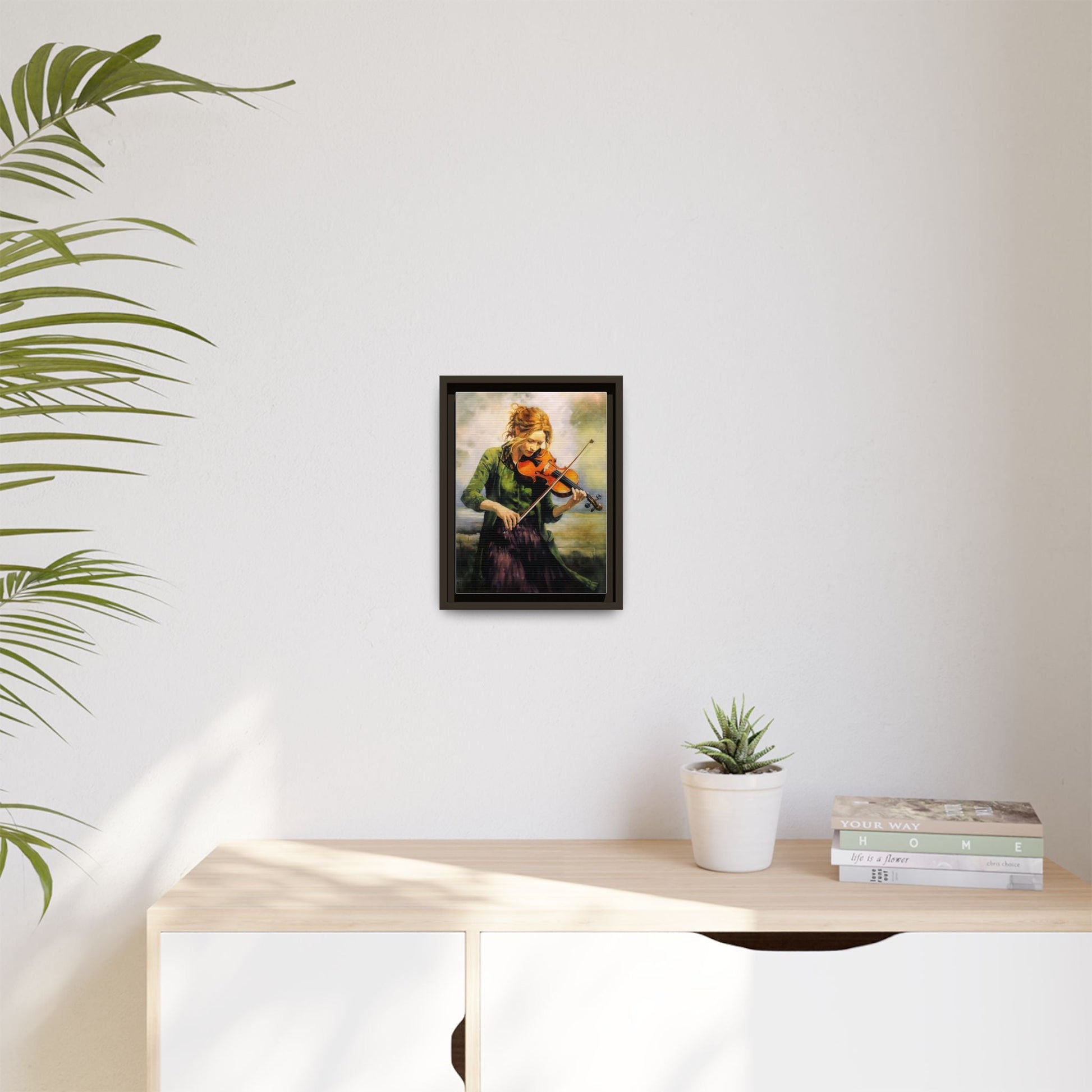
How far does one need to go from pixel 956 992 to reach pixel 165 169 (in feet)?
6.19

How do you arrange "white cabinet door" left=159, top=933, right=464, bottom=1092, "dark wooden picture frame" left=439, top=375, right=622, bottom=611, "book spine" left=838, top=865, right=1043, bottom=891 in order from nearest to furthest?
1. "white cabinet door" left=159, top=933, right=464, bottom=1092
2. "book spine" left=838, top=865, right=1043, bottom=891
3. "dark wooden picture frame" left=439, top=375, right=622, bottom=611

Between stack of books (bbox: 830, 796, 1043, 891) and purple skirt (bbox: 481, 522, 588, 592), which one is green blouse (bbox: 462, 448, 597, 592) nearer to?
purple skirt (bbox: 481, 522, 588, 592)

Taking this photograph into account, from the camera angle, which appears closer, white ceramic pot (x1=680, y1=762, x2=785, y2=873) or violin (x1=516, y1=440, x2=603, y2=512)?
white ceramic pot (x1=680, y1=762, x2=785, y2=873)

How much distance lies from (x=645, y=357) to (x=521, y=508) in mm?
360

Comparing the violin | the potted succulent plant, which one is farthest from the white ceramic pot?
the violin

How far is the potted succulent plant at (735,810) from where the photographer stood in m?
1.51

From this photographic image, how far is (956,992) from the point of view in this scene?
135cm

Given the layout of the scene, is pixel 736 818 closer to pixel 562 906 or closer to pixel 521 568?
pixel 562 906

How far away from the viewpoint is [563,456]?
1.75 meters

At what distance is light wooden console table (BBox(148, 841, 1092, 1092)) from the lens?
1331mm

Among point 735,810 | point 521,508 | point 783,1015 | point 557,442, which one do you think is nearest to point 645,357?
point 557,442

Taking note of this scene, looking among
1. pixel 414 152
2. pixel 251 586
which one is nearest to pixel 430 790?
pixel 251 586

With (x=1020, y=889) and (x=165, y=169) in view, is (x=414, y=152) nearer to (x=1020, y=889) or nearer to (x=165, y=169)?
(x=165, y=169)

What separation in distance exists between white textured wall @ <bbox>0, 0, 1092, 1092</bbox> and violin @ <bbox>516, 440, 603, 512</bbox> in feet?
0.48
